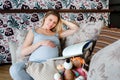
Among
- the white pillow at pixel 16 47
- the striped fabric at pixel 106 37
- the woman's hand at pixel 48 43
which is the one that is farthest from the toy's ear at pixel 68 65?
the white pillow at pixel 16 47

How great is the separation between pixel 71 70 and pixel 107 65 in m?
0.70

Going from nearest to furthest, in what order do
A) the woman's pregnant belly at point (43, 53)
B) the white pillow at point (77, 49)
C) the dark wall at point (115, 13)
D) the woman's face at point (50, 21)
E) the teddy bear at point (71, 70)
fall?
the teddy bear at point (71, 70) < the white pillow at point (77, 49) < the woman's pregnant belly at point (43, 53) < the woman's face at point (50, 21) < the dark wall at point (115, 13)

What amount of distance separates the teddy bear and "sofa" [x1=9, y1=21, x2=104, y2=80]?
53mm

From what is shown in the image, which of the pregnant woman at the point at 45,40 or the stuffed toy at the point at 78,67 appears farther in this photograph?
the pregnant woman at the point at 45,40

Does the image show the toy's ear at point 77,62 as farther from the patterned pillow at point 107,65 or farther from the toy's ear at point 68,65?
the patterned pillow at point 107,65

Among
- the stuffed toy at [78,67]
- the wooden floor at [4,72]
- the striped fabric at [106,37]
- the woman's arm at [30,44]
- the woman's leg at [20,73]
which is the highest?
the striped fabric at [106,37]

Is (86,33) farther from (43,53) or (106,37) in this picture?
(43,53)

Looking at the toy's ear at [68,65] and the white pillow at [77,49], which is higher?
the white pillow at [77,49]

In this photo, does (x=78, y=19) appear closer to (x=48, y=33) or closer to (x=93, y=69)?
(x=48, y=33)

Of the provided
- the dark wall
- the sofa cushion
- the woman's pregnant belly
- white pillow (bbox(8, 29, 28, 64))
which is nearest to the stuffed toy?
the sofa cushion

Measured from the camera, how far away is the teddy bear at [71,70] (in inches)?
72.8

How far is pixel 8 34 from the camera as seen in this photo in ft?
12.7

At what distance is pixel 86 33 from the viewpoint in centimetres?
232

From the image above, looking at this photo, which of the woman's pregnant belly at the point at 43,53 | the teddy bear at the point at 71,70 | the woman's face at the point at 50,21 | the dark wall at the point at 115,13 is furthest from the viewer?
the dark wall at the point at 115,13
